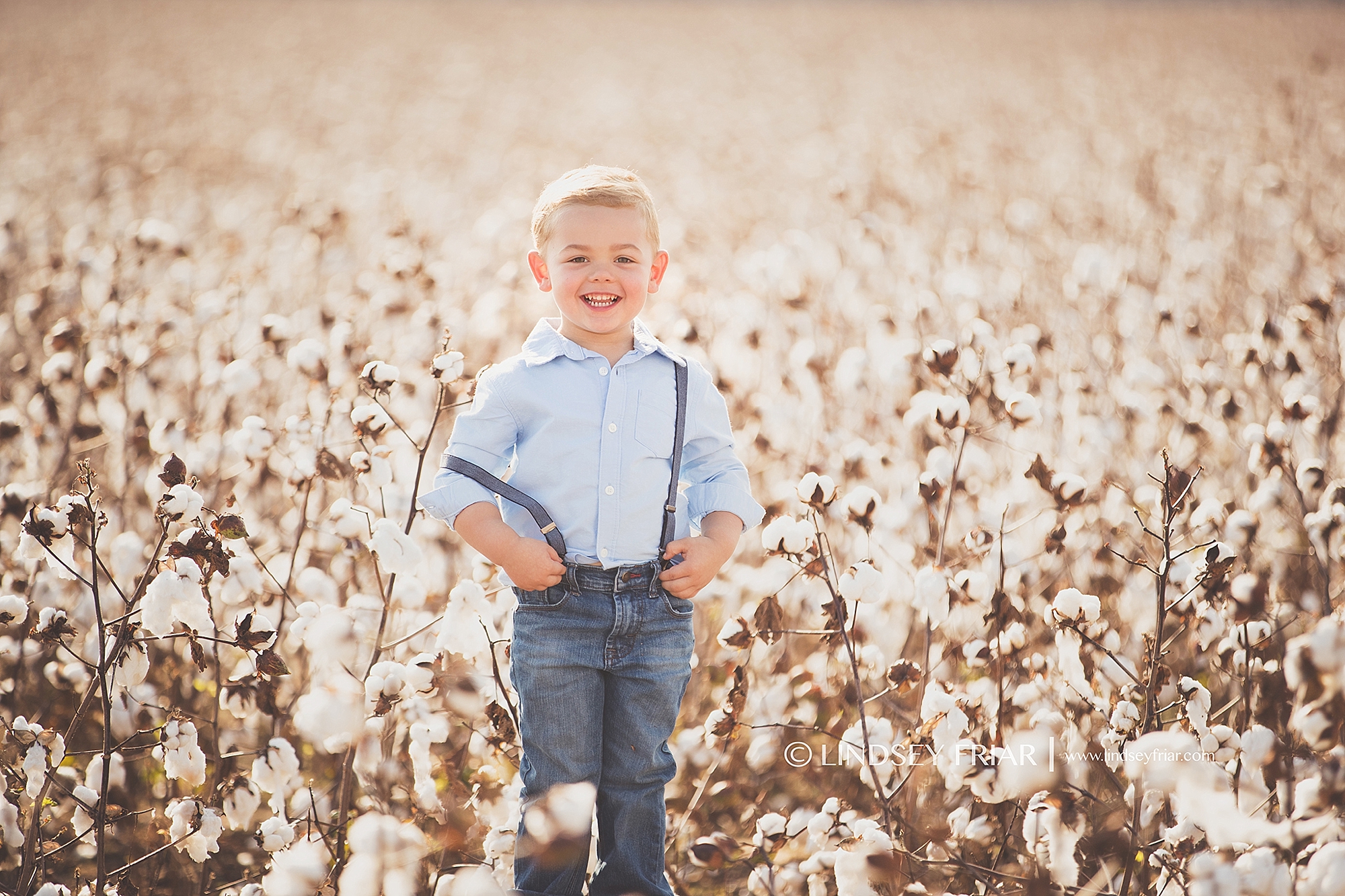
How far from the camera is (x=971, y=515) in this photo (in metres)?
3.67

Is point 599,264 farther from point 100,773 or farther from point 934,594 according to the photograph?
point 100,773

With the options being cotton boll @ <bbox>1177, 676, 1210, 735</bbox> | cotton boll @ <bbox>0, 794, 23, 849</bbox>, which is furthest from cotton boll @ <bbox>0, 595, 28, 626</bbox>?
cotton boll @ <bbox>1177, 676, 1210, 735</bbox>

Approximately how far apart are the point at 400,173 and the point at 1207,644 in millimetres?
9999

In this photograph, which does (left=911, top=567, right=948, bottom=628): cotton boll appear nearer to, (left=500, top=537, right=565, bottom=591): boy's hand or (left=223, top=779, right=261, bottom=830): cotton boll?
(left=500, top=537, right=565, bottom=591): boy's hand

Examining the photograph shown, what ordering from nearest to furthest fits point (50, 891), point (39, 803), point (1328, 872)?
1. point (1328, 872)
2. point (50, 891)
3. point (39, 803)

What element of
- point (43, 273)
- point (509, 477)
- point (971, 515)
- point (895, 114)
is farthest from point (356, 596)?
point (895, 114)

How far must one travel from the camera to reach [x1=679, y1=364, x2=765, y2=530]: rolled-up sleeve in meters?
1.80

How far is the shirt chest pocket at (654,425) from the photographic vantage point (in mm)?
1746

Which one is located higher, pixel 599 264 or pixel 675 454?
pixel 599 264

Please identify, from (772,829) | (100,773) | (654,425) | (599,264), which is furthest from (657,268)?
(100,773)

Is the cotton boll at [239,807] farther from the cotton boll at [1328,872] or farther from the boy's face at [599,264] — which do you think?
the cotton boll at [1328,872]

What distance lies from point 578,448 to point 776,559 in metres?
1.05

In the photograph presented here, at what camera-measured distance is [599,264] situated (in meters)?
1.72

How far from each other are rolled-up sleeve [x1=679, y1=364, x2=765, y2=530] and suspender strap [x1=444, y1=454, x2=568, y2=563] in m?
0.30
